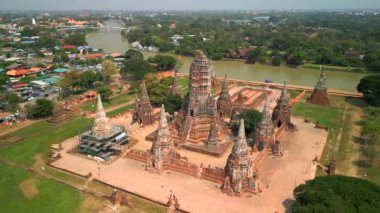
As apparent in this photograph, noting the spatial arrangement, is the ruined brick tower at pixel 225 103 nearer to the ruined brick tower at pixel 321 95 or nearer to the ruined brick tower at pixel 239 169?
the ruined brick tower at pixel 321 95

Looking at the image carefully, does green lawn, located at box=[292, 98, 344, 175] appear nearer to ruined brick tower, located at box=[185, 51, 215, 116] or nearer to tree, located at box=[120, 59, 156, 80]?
ruined brick tower, located at box=[185, 51, 215, 116]

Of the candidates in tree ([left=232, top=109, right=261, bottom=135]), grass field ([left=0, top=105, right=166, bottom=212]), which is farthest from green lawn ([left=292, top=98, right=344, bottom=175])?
grass field ([left=0, top=105, right=166, bottom=212])

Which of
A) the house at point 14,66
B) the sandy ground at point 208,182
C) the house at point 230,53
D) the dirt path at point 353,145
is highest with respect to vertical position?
the house at point 230,53

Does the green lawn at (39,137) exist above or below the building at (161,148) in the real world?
below

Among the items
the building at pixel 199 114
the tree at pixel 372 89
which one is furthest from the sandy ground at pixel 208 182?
the tree at pixel 372 89

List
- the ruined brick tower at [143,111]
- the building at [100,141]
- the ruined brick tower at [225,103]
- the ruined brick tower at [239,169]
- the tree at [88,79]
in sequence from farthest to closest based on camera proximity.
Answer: the tree at [88,79] → the ruined brick tower at [225,103] → the ruined brick tower at [143,111] → the building at [100,141] → the ruined brick tower at [239,169]

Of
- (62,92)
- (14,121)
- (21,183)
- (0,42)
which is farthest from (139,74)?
(0,42)

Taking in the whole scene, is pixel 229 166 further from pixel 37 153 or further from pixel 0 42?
pixel 0 42
